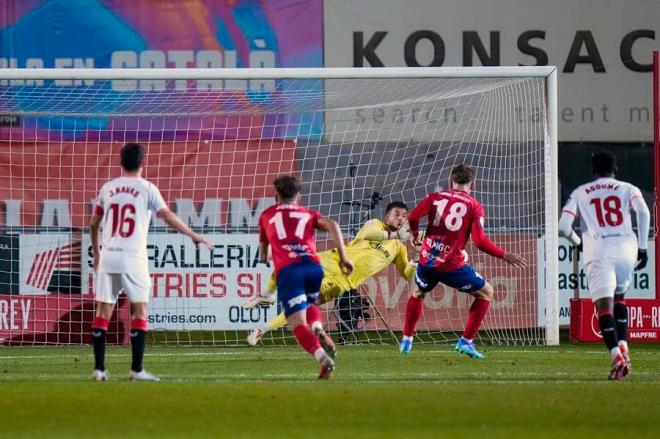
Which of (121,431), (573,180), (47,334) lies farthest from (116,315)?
(121,431)

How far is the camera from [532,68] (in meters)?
16.2

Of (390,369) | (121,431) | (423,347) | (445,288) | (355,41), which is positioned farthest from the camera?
(355,41)

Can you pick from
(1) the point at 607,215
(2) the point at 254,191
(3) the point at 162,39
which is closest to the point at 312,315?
(1) the point at 607,215

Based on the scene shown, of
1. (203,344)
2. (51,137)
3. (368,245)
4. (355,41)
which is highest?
(355,41)

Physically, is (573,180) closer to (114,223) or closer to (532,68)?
(532,68)

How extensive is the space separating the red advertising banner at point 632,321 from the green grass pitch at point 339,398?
3.21 metres

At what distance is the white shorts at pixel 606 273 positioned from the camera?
11031 mm

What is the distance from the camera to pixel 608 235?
11.1 m

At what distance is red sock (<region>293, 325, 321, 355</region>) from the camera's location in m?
10.5

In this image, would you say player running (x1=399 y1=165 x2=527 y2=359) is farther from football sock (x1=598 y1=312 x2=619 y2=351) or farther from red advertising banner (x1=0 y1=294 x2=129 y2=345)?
red advertising banner (x1=0 y1=294 x2=129 y2=345)

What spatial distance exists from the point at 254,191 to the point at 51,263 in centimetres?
286

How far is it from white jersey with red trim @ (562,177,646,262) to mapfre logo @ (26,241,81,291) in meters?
8.46

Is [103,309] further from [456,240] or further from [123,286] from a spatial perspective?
[456,240]

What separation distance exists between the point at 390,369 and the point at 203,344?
5.58 m
